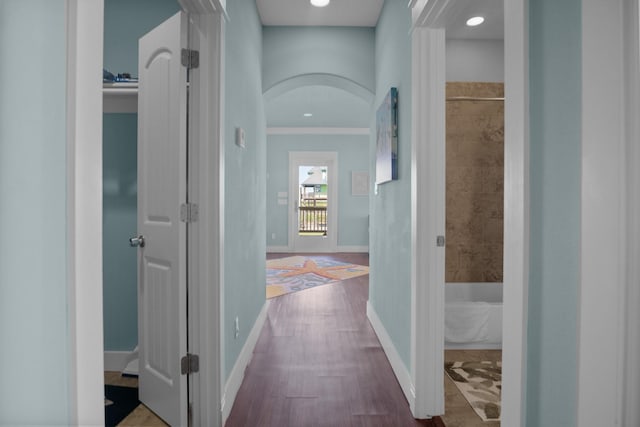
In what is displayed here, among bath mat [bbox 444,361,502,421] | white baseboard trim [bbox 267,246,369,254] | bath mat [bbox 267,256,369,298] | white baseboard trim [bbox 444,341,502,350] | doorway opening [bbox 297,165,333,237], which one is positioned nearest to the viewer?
bath mat [bbox 444,361,502,421]

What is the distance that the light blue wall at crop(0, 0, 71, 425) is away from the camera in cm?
62

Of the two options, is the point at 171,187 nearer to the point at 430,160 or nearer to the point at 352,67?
the point at 430,160

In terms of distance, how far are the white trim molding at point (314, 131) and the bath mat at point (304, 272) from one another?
2.90 metres

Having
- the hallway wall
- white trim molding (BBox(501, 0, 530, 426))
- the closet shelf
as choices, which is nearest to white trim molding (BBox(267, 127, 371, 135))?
the hallway wall

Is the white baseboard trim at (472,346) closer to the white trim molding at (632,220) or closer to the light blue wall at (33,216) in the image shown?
the white trim molding at (632,220)

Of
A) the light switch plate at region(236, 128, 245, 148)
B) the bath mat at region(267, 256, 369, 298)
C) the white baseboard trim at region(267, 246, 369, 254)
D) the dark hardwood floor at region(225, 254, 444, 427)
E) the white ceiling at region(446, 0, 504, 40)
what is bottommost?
the dark hardwood floor at region(225, 254, 444, 427)

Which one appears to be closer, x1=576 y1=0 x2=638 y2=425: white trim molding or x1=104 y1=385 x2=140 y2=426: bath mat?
x1=576 y1=0 x2=638 y2=425: white trim molding

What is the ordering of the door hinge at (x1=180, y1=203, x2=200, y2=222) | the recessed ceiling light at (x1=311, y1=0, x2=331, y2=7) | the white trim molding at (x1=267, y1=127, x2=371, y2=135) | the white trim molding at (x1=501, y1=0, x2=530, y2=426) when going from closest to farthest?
the white trim molding at (x1=501, y1=0, x2=530, y2=426), the door hinge at (x1=180, y1=203, x2=200, y2=222), the recessed ceiling light at (x1=311, y1=0, x2=331, y2=7), the white trim molding at (x1=267, y1=127, x2=371, y2=135)

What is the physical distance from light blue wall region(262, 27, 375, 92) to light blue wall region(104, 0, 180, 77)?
107 cm

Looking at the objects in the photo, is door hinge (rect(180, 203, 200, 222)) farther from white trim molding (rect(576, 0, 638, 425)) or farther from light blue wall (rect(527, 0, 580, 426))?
white trim molding (rect(576, 0, 638, 425))

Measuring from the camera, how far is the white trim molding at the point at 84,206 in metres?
0.68

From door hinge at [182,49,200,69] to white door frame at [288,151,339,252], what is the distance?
6788 millimetres

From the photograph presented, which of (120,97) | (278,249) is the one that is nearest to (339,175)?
(278,249)

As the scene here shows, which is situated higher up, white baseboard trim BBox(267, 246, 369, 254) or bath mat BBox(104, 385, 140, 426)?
white baseboard trim BBox(267, 246, 369, 254)
